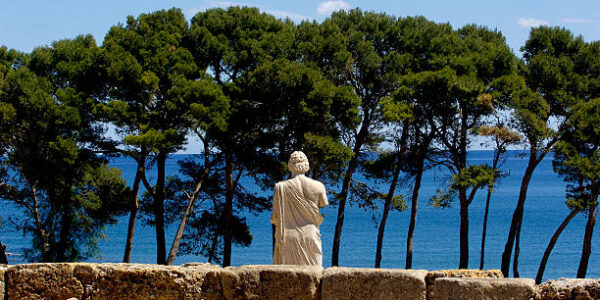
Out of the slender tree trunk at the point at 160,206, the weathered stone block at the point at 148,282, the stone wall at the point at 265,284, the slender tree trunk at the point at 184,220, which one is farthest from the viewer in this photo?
the slender tree trunk at the point at 184,220

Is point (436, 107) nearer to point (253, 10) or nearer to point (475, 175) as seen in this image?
point (475, 175)

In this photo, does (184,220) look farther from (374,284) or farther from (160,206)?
(374,284)

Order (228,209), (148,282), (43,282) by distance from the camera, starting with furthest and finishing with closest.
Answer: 1. (228,209)
2. (43,282)
3. (148,282)

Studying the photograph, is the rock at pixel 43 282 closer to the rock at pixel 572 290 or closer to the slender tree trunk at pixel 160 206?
the rock at pixel 572 290

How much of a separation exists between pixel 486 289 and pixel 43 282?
12.8 ft

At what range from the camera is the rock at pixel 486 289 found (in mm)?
5785

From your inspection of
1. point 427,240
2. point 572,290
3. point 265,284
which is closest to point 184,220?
point 265,284

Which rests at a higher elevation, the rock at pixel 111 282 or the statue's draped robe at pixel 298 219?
the statue's draped robe at pixel 298 219

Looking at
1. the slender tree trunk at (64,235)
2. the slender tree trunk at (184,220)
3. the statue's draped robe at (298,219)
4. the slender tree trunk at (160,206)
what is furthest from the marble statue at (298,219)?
the slender tree trunk at (64,235)

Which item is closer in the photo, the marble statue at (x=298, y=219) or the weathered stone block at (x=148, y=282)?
the weathered stone block at (x=148, y=282)

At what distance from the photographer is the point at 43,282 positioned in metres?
6.82

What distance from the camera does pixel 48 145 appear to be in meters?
21.0

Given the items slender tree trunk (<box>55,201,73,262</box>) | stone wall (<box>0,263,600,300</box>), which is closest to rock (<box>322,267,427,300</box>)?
stone wall (<box>0,263,600,300</box>)

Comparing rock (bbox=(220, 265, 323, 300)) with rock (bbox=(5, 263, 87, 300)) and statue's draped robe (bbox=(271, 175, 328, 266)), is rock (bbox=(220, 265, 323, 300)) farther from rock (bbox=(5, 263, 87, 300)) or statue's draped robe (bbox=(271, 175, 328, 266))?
statue's draped robe (bbox=(271, 175, 328, 266))
